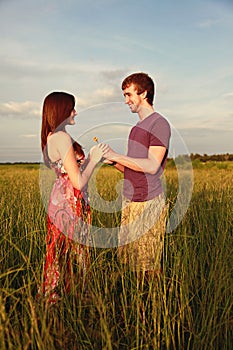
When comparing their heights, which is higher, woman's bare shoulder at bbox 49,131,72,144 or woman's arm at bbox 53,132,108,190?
woman's bare shoulder at bbox 49,131,72,144

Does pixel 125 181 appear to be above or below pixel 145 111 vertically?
below

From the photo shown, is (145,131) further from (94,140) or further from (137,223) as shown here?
(137,223)

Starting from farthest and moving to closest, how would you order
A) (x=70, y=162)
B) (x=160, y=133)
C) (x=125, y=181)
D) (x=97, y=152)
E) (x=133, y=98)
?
(x=125, y=181), (x=133, y=98), (x=160, y=133), (x=97, y=152), (x=70, y=162)

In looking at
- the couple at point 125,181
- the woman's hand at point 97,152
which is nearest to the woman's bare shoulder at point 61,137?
the couple at point 125,181

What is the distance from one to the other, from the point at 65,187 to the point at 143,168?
0.53 metres

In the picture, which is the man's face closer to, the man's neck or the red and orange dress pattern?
the man's neck

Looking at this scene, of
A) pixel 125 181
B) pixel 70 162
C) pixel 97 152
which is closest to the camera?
pixel 70 162

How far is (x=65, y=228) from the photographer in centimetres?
241

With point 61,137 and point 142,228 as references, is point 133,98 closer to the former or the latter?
point 61,137

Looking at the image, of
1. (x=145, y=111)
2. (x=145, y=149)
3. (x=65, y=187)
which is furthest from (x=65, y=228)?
(x=145, y=111)

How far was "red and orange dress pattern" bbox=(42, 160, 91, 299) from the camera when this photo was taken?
239 cm

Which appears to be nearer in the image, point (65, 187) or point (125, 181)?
point (65, 187)

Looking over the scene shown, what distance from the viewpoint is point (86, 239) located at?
8.25ft

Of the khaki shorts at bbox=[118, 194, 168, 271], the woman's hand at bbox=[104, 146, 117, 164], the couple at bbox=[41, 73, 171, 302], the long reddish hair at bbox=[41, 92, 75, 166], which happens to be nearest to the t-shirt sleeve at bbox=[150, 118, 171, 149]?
the couple at bbox=[41, 73, 171, 302]
